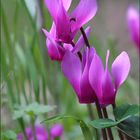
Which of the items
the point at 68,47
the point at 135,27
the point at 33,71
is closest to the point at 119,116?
the point at 68,47

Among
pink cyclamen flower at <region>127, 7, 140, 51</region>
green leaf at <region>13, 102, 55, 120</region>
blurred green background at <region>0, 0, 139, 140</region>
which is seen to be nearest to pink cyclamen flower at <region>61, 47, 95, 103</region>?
green leaf at <region>13, 102, 55, 120</region>

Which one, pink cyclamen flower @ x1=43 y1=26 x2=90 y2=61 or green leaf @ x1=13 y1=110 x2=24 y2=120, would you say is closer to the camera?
pink cyclamen flower @ x1=43 y1=26 x2=90 y2=61

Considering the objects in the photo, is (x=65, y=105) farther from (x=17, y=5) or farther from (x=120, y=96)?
(x=17, y=5)

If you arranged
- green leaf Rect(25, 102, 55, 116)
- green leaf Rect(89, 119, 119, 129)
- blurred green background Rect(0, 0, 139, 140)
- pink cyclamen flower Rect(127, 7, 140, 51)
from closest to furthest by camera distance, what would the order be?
green leaf Rect(89, 119, 119, 129) < green leaf Rect(25, 102, 55, 116) < blurred green background Rect(0, 0, 139, 140) < pink cyclamen flower Rect(127, 7, 140, 51)

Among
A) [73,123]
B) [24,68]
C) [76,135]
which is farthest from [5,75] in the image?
[73,123]

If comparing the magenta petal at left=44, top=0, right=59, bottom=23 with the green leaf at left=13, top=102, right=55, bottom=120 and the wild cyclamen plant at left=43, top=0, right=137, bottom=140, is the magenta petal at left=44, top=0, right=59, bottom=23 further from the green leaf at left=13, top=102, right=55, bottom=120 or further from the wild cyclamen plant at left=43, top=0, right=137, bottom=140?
the green leaf at left=13, top=102, right=55, bottom=120
